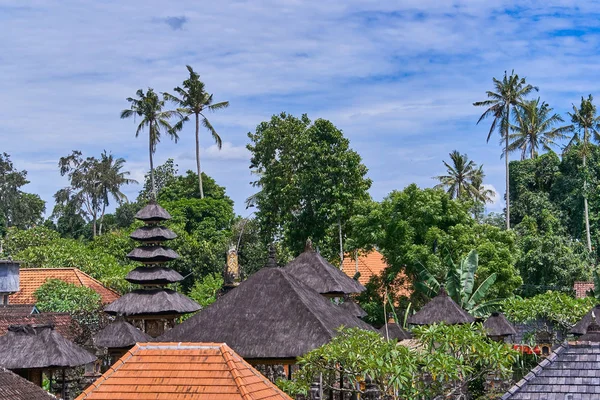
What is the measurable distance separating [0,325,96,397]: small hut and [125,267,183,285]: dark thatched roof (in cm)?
798

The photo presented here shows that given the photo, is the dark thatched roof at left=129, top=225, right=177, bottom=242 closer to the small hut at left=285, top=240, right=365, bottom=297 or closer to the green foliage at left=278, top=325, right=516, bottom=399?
the small hut at left=285, top=240, right=365, bottom=297

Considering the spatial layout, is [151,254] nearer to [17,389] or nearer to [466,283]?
[466,283]

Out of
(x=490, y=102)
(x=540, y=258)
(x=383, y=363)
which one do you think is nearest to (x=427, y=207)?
(x=540, y=258)

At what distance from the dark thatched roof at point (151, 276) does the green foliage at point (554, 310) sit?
37.3ft

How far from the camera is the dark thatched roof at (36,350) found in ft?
69.1

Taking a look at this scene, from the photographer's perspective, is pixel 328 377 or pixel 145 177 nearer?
pixel 328 377

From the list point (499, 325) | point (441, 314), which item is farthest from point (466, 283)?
point (441, 314)

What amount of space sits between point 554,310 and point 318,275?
25.2 ft

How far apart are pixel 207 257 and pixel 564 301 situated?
1850 cm

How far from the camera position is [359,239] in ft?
109

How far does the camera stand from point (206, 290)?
38406 millimetres

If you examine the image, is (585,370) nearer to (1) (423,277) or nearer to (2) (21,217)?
(1) (423,277)

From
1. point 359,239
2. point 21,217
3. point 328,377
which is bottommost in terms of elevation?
point 328,377

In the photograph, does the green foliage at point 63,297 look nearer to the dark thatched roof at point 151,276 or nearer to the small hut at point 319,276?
the dark thatched roof at point 151,276
